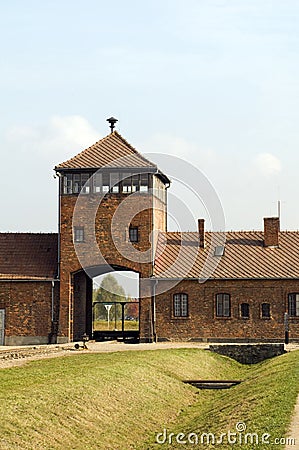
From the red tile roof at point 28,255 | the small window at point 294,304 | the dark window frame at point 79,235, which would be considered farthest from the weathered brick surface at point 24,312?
the small window at point 294,304

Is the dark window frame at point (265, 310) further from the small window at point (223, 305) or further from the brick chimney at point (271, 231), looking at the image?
the brick chimney at point (271, 231)

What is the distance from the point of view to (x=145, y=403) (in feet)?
71.6

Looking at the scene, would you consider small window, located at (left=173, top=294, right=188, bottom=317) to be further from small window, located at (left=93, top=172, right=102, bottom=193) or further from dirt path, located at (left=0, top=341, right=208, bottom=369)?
small window, located at (left=93, top=172, right=102, bottom=193)

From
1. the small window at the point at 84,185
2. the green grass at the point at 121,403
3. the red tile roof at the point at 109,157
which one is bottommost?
the green grass at the point at 121,403

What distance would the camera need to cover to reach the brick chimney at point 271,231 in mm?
44062

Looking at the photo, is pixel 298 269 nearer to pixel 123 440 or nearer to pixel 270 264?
pixel 270 264

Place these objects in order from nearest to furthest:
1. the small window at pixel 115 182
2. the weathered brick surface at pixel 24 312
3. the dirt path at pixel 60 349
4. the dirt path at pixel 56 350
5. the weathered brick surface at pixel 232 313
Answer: the dirt path at pixel 56 350, the dirt path at pixel 60 349, the weathered brick surface at pixel 232 313, the weathered brick surface at pixel 24 312, the small window at pixel 115 182

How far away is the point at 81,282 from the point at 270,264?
10.4m

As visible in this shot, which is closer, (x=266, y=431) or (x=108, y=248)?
(x=266, y=431)

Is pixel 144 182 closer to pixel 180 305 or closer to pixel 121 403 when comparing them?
pixel 180 305

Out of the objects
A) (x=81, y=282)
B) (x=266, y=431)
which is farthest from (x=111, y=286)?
(x=266, y=431)

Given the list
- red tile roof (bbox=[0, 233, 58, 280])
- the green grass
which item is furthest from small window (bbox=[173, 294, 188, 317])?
the green grass

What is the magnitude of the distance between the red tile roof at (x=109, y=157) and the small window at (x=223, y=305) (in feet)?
24.5

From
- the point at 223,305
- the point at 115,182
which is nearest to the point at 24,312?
the point at 115,182
